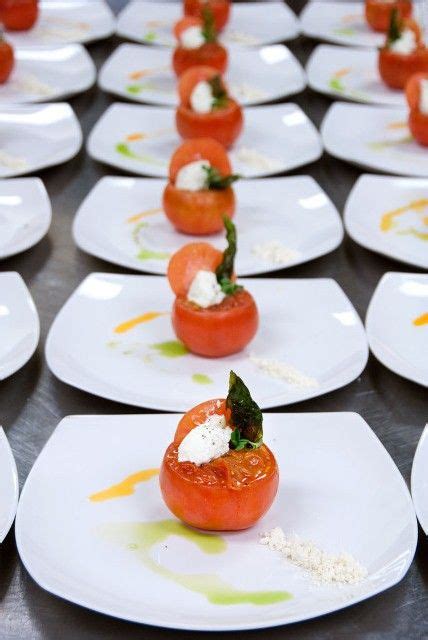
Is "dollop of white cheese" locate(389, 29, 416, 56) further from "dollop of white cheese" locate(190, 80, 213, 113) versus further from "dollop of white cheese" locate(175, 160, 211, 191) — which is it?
"dollop of white cheese" locate(175, 160, 211, 191)

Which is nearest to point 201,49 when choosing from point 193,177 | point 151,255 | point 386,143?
point 386,143

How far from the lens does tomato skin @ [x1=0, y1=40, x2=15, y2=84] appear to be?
313 cm

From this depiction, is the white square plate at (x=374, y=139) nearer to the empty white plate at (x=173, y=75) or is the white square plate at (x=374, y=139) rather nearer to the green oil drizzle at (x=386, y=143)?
the green oil drizzle at (x=386, y=143)

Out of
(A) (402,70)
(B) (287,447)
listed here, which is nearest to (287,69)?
(A) (402,70)

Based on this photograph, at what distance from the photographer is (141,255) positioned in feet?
7.81

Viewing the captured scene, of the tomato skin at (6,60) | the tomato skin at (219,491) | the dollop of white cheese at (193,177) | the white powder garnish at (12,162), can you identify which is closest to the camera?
the tomato skin at (219,491)

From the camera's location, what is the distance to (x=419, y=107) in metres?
2.86

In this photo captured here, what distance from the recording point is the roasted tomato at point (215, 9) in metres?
3.67

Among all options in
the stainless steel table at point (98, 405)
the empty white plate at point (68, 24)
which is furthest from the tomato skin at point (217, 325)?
the empty white plate at point (68, 24)

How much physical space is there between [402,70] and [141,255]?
48.7 inches

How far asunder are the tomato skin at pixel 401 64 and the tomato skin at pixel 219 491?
194 cm

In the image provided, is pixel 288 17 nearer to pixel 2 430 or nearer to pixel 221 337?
pixel 221 337

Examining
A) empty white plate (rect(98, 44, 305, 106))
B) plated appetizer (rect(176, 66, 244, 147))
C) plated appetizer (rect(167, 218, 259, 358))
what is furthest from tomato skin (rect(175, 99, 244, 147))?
plated appetizer (rect(167, 218, 259, 358))

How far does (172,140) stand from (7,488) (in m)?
1.56
